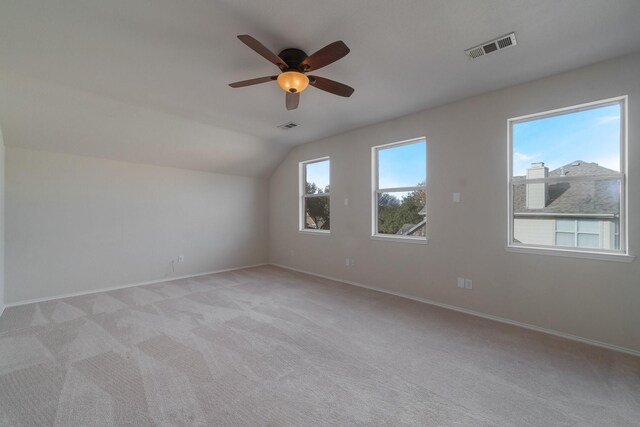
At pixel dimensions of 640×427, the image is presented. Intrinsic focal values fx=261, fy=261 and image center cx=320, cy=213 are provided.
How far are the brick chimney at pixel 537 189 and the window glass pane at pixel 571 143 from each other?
22 mm

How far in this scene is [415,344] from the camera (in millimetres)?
2508

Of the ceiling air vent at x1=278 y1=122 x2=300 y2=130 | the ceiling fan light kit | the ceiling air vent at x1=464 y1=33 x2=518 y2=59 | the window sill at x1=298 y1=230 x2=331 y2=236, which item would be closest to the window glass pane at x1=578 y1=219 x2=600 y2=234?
the ceiling air vent at x1=464 y1=33 x2=518 y2=59

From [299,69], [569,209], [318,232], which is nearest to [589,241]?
[569,209]

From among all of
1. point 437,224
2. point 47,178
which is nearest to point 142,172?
point 47,178

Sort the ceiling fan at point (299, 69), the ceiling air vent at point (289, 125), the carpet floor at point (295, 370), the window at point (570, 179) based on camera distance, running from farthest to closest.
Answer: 1. the ceiling air vent at point (289, 125)
2. the window at point (570, 179)
3. the ceiling fan at point (299, 69)
4. the carpet floor at point (295, 370)

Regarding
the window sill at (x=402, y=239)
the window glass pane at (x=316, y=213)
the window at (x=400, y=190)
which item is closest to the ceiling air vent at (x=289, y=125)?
the window at (x=400, y=190)

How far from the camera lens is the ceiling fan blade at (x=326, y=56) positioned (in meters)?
1.82

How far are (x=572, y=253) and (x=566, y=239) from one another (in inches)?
6.8

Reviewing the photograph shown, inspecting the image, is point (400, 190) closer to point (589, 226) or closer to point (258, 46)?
point (589, 226)

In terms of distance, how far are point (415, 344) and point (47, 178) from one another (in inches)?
206

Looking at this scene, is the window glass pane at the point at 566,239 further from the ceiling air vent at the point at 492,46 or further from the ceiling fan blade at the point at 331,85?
the ceiling fan blade at the point at 331,85

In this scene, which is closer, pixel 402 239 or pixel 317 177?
pixel 402 239

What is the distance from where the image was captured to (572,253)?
263 centimetres

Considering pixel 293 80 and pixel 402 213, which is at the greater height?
pixel 293 80
